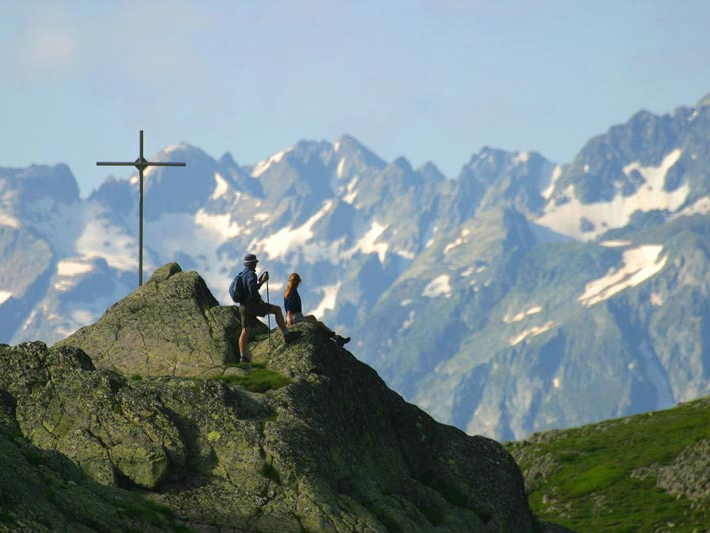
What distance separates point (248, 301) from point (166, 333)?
3.85 metres

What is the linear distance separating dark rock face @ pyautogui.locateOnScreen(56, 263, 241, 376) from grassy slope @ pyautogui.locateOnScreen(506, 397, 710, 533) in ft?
145

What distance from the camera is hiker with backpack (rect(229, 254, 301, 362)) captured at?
46531 mm

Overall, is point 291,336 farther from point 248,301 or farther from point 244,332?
point 248,301

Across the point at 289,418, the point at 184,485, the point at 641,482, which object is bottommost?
the point at 184,485

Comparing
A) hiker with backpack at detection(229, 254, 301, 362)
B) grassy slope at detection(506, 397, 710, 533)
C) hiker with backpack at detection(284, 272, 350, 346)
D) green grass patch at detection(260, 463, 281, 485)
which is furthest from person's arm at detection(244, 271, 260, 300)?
grassy slope at detection(506, 397, 710, 533)

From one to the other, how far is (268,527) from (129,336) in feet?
48.3

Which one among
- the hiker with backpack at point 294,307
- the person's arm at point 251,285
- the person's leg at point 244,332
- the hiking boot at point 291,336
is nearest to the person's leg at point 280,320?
the hiking boot at point 291,336

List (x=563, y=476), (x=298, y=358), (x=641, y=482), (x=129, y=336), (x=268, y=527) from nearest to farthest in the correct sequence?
1. (x=268, y=527)
2. (x=298, y=358)
3. (x=129, y=336)
4. (x=641, y=482)
5. (x=563, y=476)

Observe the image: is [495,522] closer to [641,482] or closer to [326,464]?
[326,464]

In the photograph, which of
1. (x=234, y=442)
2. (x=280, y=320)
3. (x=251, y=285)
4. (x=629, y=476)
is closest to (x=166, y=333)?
(x=251, y=285)

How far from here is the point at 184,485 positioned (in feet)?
124

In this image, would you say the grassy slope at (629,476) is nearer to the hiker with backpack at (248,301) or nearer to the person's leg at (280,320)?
the hiker with backpack at (248,301)

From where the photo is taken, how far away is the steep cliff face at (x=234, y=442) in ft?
120

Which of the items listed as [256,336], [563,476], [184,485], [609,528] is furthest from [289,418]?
[563,476]
